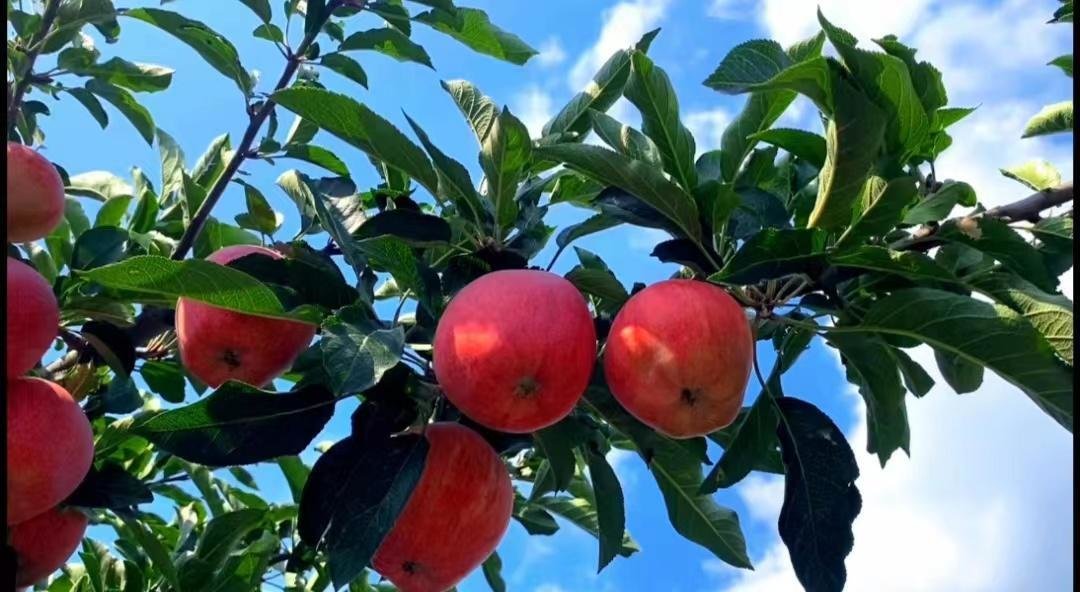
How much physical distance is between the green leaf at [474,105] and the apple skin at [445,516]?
0.60 m

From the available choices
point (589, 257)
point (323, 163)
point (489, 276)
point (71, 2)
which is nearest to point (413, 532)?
point (489, 276)

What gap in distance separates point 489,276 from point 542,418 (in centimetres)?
25

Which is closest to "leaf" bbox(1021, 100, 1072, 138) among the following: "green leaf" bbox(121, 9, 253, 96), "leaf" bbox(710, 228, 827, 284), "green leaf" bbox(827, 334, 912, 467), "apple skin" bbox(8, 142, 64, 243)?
"green leaf" bbox(827, 334, 912, 467)

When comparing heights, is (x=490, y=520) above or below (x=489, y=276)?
below

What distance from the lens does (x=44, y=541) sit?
2150 mm

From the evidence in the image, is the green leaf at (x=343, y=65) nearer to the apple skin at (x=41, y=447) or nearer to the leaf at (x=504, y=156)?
the leaf at (x=504, y=156)

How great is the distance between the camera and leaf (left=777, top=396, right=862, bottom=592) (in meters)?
1.67

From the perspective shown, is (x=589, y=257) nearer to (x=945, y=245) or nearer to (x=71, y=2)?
(x=945, y=245)

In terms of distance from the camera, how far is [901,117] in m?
1.71

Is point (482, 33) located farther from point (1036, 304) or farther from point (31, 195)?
point (1036, 304)

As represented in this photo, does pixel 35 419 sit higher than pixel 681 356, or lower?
lower

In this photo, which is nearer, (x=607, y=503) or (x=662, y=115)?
(x=662, y=115)

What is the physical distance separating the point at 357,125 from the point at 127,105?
1.74m

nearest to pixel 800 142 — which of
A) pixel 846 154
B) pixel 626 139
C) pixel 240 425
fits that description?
pixel 846 154
